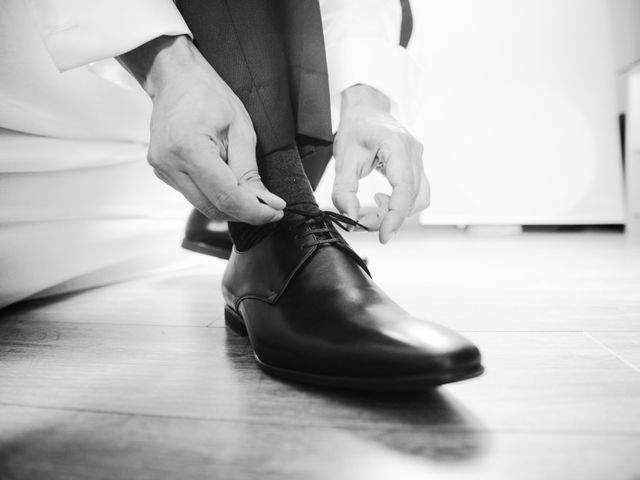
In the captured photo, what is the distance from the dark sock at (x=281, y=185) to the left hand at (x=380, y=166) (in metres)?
0.05

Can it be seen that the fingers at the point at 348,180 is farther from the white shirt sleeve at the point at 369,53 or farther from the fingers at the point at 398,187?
the white shirt sleeve at the point at 369,53

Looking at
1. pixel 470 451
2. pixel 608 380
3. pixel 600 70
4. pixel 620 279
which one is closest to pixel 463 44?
pixel 600 70

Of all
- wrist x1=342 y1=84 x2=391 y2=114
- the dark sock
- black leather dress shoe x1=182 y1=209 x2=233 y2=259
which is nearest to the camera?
the dark sock

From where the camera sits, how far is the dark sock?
508 millimetres

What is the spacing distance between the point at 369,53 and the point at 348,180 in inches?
9.9

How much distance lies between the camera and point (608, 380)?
1.28 ft

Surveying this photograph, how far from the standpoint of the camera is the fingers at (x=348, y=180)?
46 centimetres

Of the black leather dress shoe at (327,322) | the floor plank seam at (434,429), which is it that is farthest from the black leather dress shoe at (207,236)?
the floor plank seam at (434,429)

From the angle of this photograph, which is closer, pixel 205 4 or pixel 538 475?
pixel 538 475

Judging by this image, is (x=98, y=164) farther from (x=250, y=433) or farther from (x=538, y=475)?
(x=538, y=475)

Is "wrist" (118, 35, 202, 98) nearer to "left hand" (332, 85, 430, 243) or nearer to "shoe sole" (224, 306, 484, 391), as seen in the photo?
"left hand" (332, 85, 430, 243)

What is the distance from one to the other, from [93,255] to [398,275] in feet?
2.09

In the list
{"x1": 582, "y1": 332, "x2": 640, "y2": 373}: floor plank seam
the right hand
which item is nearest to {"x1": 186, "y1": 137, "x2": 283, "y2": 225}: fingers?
the right hand

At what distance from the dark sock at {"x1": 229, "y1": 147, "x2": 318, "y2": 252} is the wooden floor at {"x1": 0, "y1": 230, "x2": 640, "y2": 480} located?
0.44ft
